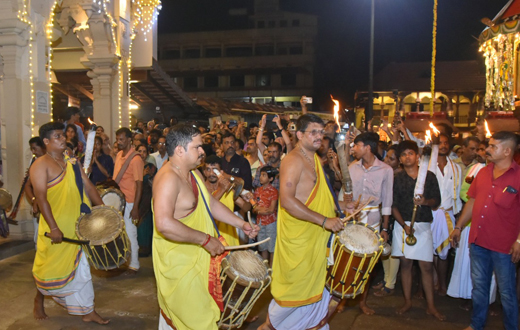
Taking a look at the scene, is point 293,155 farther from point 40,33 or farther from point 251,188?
point 40,33

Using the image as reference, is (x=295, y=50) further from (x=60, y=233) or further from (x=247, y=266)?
(x=247, y=266)

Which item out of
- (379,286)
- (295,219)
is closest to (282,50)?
(379,286)

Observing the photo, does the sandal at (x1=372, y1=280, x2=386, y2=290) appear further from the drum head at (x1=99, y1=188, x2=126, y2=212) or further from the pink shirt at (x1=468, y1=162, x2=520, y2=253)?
the drum head at (x1=99, y1=188, x2=126, y2=212)

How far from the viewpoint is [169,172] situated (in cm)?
354

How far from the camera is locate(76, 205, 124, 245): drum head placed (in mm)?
5027

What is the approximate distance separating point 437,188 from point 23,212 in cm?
744

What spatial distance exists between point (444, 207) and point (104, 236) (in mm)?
4401

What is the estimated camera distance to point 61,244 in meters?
5.21

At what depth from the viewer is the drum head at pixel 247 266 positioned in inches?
140

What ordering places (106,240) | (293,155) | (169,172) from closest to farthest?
(169,172) → (293,155) → (106,240)

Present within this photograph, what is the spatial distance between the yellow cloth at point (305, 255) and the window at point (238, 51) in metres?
47.2

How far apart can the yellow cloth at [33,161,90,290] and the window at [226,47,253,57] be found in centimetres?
4652

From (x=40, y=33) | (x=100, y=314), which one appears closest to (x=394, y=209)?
(x=100, y=314)

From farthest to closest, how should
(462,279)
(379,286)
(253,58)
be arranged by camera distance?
(253,58), (379,286), (462,279)
